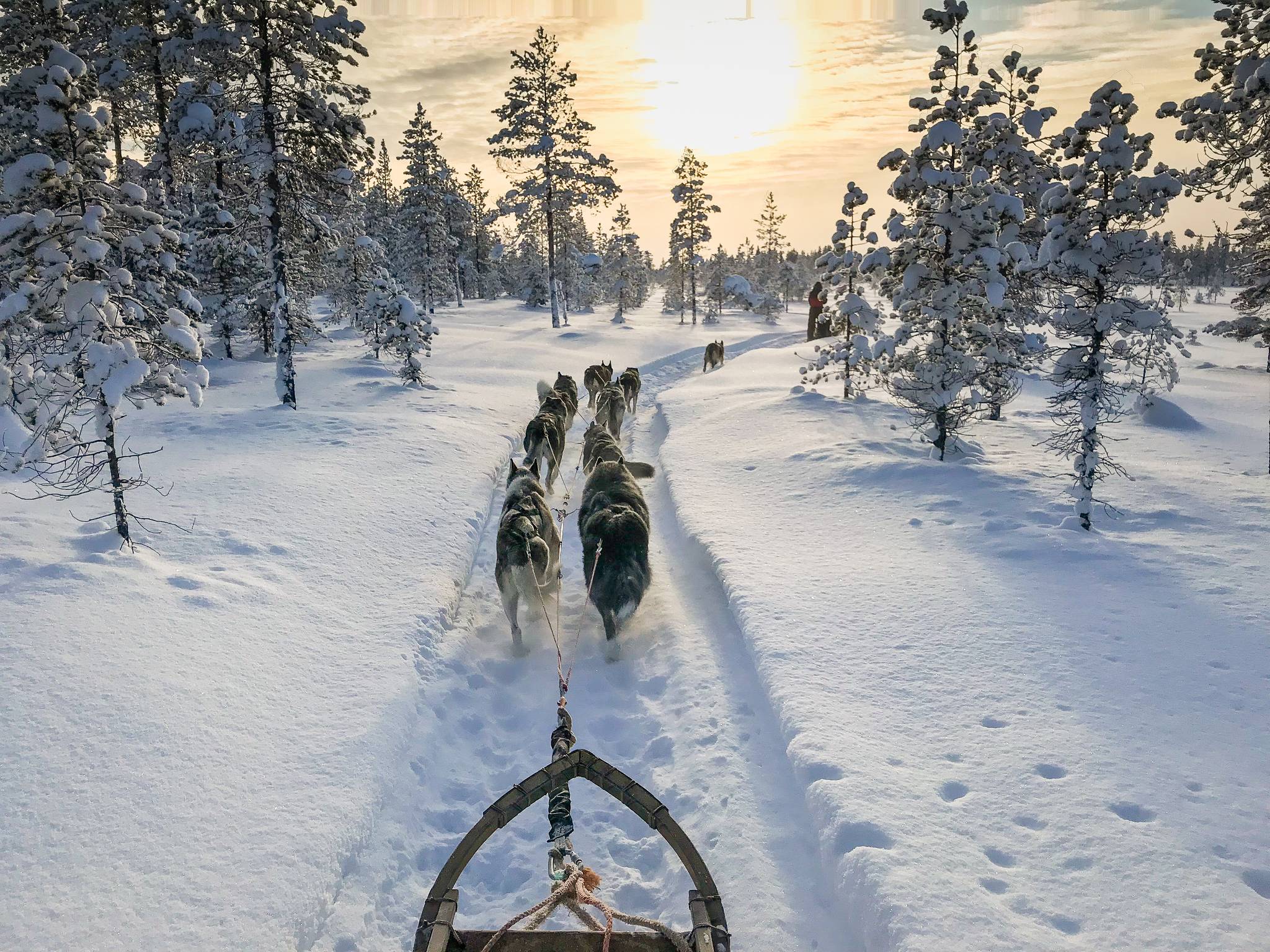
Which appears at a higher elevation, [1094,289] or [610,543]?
[1094,289]

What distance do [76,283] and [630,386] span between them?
1290 cm

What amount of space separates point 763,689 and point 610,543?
6.55 feet

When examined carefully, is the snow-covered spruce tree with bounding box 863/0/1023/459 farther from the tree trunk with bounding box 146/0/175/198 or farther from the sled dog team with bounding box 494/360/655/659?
the tree trunk with bounding box 146/0/175/198

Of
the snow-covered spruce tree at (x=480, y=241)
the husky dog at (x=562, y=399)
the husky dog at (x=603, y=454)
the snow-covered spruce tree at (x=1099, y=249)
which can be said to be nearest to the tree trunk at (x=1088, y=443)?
the snow-covered spruce tree at (x=1099, y=249)

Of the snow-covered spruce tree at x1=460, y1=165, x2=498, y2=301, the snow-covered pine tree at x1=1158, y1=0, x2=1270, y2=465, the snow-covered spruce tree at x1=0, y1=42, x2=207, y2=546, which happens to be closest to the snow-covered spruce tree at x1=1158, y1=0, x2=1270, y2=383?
the snow-covered pine tree at x1=1158, y1=0, x2=1270, y2=465

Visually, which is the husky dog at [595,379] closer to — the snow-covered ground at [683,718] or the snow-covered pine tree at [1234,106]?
the snow-covered ground at [683,718]

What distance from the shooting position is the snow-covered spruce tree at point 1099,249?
7574 mm

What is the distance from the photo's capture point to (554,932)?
9.07ft

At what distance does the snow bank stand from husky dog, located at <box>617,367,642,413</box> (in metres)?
7.42

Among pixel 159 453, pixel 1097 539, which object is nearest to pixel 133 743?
pixel 159 453

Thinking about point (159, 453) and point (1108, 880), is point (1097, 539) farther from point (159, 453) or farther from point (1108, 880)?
point (159, 453)

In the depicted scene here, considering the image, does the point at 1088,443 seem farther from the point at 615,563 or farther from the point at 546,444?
the point at 546,444

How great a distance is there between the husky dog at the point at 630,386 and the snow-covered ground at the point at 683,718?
8400 mm

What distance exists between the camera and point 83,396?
644 centimetres
